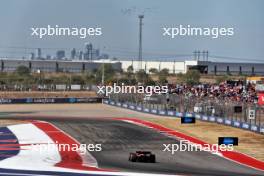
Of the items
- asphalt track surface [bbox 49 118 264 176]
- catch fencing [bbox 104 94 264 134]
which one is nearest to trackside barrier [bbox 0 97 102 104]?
catch fencing [bbox 104 94 264 134]

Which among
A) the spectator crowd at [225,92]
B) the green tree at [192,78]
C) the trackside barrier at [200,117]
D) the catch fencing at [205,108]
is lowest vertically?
the trackside barrier at [200,117]

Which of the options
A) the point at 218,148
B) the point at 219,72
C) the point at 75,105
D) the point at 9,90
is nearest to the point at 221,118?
the point at 218,148

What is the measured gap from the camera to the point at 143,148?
30.3 metres

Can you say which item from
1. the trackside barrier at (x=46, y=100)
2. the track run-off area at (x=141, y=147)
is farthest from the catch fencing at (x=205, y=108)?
the trackside barrier at (x=46, y=100)

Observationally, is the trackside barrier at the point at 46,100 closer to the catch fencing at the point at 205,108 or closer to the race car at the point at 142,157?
the catch fencing at the point at 205,108

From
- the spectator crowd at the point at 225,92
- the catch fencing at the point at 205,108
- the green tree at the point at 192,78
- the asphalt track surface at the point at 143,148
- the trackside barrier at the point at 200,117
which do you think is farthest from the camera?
the green tree at the point at 192,78

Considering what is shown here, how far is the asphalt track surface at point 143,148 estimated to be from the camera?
23219 mm

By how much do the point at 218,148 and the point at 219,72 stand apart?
86.3 m

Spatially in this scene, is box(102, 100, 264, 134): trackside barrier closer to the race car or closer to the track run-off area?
the track run-off area

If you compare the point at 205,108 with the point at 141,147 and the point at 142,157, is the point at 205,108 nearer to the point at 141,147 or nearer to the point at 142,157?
the point at 141,147

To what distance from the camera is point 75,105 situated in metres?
70.1

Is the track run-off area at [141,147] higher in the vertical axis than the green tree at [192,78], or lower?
lower

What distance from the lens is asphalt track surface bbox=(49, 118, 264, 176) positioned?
2322 centimetres

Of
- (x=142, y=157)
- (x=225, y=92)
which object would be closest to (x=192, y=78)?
(x=225, y=92)
